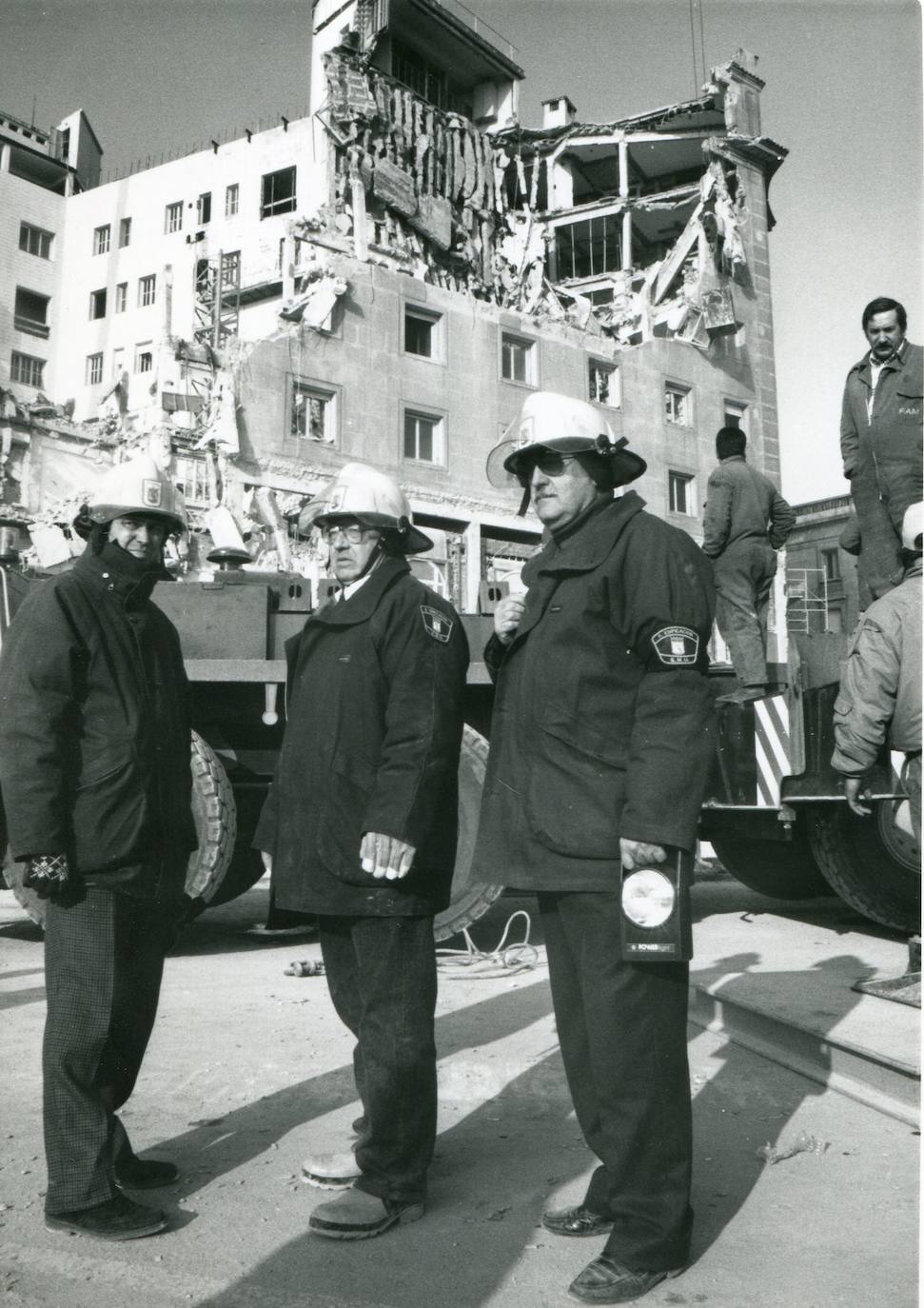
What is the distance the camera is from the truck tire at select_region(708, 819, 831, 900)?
25.5ft

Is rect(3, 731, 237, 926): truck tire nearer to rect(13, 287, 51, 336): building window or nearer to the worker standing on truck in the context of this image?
the worker standing on truck

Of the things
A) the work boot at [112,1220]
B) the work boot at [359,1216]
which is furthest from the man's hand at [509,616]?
the work boot at [112,1220]

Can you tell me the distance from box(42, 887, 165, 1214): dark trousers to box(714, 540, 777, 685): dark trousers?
4293mm

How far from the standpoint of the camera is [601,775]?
8.48 feet

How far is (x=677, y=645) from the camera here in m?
2.53

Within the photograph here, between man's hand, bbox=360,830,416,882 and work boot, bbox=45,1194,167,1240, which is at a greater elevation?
man's hand, bbox=360,830,416,882

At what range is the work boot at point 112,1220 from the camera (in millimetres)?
2689

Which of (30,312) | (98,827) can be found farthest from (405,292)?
(98,827)

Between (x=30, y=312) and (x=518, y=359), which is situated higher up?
(x=30, y=312)

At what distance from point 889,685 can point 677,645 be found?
2.13m

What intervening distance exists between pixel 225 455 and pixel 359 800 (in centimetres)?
2089

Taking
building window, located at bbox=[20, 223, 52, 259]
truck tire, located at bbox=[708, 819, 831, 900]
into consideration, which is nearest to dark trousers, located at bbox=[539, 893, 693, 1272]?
truck tire, located at bbox=[708, 819, 831, 900]

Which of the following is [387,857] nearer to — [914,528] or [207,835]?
[914,528]

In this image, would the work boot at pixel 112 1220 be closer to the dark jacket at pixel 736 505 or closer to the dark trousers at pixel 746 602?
the dark trousers at pixel 746 602
